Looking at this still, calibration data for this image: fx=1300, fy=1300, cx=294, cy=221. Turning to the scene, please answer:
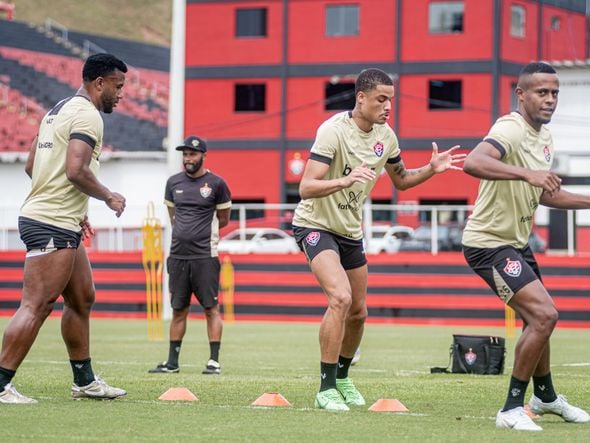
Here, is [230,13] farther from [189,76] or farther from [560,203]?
[560,203]

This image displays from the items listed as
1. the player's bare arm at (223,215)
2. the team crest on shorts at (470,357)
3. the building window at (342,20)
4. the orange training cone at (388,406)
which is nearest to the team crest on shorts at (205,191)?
the player's bare arm at (223,215)

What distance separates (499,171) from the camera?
763cm

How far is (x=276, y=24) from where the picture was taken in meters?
51.0

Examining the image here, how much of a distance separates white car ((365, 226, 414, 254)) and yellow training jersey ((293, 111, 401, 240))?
60.8ft

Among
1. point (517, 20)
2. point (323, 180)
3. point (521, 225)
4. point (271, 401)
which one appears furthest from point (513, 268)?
point (517, 20)

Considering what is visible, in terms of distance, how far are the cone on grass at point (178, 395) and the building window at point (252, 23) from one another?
42.7m

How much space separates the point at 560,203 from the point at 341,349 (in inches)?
86.8

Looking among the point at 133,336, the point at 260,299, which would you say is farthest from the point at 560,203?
the point at 260,299

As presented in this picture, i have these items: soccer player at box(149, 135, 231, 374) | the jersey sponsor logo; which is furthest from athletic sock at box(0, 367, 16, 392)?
soccer player at box(149, 135, 231, 374)

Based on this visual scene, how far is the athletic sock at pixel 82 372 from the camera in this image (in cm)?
926

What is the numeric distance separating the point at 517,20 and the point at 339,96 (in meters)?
7.47

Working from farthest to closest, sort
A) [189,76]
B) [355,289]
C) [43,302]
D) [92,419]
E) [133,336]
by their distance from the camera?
[189,76] → [133,336] → [355,289] → [43,302] → [92,419]

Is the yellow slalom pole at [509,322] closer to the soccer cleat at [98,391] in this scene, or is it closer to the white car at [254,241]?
the white car at [254,241]

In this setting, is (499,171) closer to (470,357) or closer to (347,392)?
(347,392)
